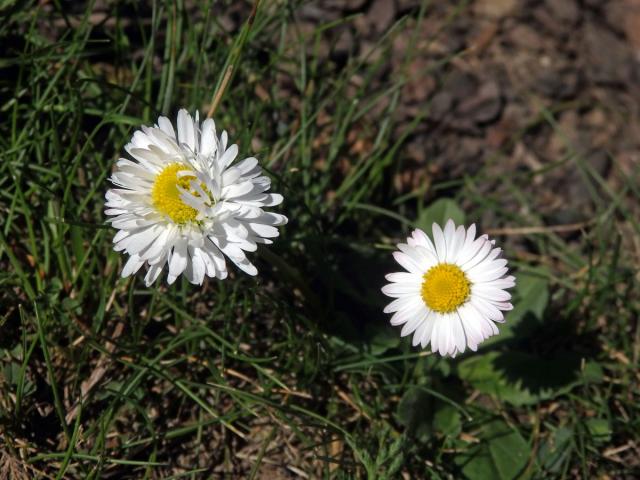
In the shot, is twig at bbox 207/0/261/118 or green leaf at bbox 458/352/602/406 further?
green leaf at bbox 458/352/602/406

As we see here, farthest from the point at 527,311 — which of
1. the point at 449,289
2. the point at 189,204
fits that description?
the point at 189,204

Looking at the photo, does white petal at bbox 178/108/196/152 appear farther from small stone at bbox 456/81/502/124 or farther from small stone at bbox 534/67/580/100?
small stone at bbox 534/67/580/100

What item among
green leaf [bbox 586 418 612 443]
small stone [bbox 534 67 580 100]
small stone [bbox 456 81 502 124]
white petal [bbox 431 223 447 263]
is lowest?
green leaf [bbox 586 418 612 443]

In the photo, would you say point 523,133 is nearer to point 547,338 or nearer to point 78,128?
point 547,338

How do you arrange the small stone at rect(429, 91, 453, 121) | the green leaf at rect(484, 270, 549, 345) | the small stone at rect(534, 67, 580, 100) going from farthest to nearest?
the small stone at rect(534, 67, 580, 100) < the small stone at rect(429, 91, 453, 121) < the green leaf at rect(484, 270, 549, 345)

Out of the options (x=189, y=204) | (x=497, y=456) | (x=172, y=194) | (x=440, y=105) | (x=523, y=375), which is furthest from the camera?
(x=440, y=105)

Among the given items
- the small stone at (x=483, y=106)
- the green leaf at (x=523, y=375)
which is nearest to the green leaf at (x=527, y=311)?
the green leaf at (x=523, y=375)

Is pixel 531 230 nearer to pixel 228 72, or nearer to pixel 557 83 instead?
pixel 557 83

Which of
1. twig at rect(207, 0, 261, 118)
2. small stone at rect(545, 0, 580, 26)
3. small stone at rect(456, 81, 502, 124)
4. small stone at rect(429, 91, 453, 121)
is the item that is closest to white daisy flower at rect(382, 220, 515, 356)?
twig at rect(207, 0, 261, 118)
